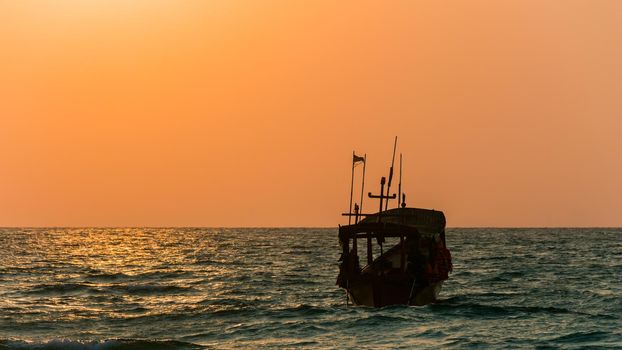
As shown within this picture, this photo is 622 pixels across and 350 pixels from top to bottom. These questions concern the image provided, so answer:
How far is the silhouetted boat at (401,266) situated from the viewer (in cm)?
4234

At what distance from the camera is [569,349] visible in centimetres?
3325

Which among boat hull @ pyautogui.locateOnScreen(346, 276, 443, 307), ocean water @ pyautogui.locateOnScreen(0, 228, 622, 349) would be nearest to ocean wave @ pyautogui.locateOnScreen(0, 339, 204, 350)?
ocean water @ pyautogui.locateOnScreen(0, 228, 622, 349)

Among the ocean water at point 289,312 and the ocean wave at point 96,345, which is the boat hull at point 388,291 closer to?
the ocean water at point 289,312

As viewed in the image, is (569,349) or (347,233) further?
(347,233)

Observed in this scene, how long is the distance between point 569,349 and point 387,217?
47.1 feet

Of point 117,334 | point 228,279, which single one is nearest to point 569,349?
point 117,334

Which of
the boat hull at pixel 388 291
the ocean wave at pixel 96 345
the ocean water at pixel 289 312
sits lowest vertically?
the ocean wave at pixel 96 345

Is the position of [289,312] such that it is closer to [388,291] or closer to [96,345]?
[388,291]

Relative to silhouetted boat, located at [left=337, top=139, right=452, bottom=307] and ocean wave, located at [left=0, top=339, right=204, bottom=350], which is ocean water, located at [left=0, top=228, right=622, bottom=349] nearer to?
ocean wave, located at [left=0, top=339, right=204, bottom=350]

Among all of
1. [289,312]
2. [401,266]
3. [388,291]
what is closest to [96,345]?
[289,312]

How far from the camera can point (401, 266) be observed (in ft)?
142

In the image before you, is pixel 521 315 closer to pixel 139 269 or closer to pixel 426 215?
pixel 426 215

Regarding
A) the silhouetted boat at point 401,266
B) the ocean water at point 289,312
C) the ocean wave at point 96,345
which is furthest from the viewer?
the silhouetted boat at point 401,266

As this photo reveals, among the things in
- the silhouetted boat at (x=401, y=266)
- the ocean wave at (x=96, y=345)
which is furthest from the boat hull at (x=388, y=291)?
the ocean wave at (x=96, y=345)
